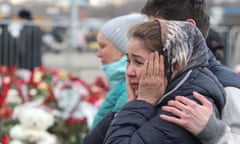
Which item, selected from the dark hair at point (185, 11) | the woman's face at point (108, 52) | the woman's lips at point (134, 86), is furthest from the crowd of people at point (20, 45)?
the woman's lips at point (134, 86)

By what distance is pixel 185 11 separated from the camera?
2.22 m

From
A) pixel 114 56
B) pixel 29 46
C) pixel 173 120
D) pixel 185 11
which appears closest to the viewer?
pixel 173 120

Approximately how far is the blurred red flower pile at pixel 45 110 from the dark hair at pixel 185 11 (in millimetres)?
2424

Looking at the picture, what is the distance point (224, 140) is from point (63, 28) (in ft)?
30.3

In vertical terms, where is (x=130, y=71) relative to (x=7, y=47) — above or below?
above

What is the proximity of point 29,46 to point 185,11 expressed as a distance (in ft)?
25.1

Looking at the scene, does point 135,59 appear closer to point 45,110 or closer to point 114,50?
point 114,50

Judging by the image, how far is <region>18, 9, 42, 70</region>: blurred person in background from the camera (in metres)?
9.52

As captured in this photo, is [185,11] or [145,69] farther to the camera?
[185,11]

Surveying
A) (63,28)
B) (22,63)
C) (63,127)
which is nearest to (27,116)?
(63,127)

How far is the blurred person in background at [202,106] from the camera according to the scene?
176cm

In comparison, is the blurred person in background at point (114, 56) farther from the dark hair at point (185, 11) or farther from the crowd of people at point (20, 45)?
the crowd of people at point (20, 45)

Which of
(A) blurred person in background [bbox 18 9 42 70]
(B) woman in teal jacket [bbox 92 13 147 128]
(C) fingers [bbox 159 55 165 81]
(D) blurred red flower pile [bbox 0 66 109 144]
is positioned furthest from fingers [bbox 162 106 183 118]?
(A) blurred person in background [bbox 18 9 42 70]

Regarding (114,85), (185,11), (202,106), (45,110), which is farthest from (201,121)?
(45,110)
